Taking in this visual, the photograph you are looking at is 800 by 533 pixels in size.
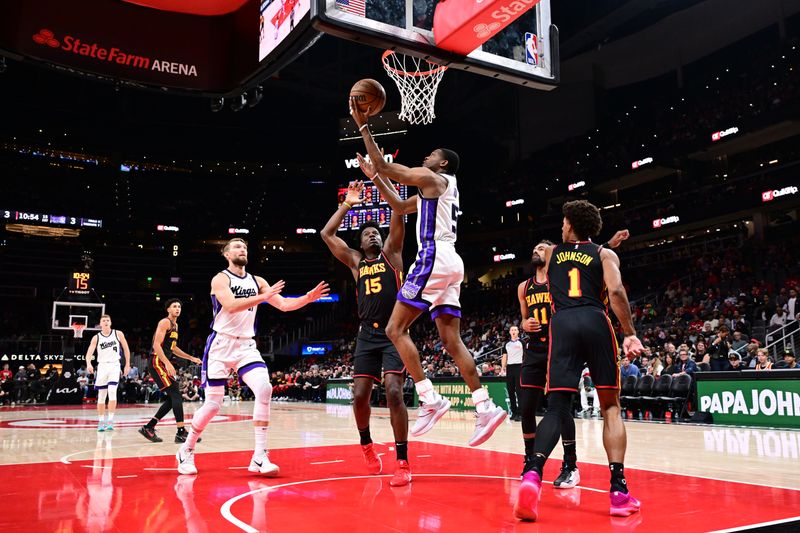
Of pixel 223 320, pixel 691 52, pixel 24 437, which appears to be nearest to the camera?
pixel 223 320

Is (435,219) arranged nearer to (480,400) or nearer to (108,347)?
(480,400)

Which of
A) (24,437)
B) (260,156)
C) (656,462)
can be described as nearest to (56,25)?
(24,437)

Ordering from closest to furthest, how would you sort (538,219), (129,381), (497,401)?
(497,401) < (129,381) < (538,219)

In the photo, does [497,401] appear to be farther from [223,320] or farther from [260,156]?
[260,156]

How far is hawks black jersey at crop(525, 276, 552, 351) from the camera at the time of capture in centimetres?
543

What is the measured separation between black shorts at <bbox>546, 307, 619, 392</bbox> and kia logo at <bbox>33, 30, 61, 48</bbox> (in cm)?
594

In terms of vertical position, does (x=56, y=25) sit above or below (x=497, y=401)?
above

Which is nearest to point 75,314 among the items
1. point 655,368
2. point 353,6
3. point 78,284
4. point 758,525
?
point 78,284

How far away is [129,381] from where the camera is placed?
24812 mm

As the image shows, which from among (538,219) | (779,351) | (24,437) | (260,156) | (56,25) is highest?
(260,156)

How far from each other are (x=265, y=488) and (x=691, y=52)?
29868 mm

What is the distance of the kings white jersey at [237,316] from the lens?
19.1ft

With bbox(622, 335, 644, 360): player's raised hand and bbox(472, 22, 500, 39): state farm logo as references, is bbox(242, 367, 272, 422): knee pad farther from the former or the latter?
bbox(472, 22, 500, 39): state farm logo

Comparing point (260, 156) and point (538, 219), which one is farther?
point (260, 156)
